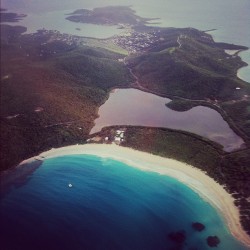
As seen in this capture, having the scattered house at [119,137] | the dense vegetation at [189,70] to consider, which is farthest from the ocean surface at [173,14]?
the scattered house at [119,137]

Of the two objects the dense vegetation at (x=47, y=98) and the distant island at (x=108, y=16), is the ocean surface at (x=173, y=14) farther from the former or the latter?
the dense vegetation at (x=47, y=98)

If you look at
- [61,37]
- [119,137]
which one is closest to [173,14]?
[61,37]

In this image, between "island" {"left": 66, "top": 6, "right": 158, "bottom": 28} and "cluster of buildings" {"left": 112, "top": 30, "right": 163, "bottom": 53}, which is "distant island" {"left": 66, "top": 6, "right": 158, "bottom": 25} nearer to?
"island" {"left": 66, "top": 6, "right": 158, "bottom": 28}

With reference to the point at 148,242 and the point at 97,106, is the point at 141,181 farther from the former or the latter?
the point at 97,106

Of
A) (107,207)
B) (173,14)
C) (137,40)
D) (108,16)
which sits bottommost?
(173,14)

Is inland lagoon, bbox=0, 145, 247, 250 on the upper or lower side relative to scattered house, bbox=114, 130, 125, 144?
upper

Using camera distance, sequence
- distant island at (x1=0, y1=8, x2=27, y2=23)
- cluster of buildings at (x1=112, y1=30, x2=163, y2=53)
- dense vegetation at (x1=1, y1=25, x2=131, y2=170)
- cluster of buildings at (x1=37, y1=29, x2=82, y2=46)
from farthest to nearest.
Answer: cluster of buildings at (x1=112, y1=30, x2=163, y2=53)
cluster of buildings at (x1=37, y1=29, x2=82, y2=46)
distant island at (x1=0, y1=8, x2=27, y2=23)
dense vegetation at (x1=1, y1=25, x2=131, y2=170)

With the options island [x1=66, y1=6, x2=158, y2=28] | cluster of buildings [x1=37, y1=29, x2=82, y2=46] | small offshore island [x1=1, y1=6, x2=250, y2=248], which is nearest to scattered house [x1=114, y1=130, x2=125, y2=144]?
small offshore island [x1=1, y1=6, x2=250, y2=248]

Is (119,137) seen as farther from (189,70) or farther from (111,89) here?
(189,70)
